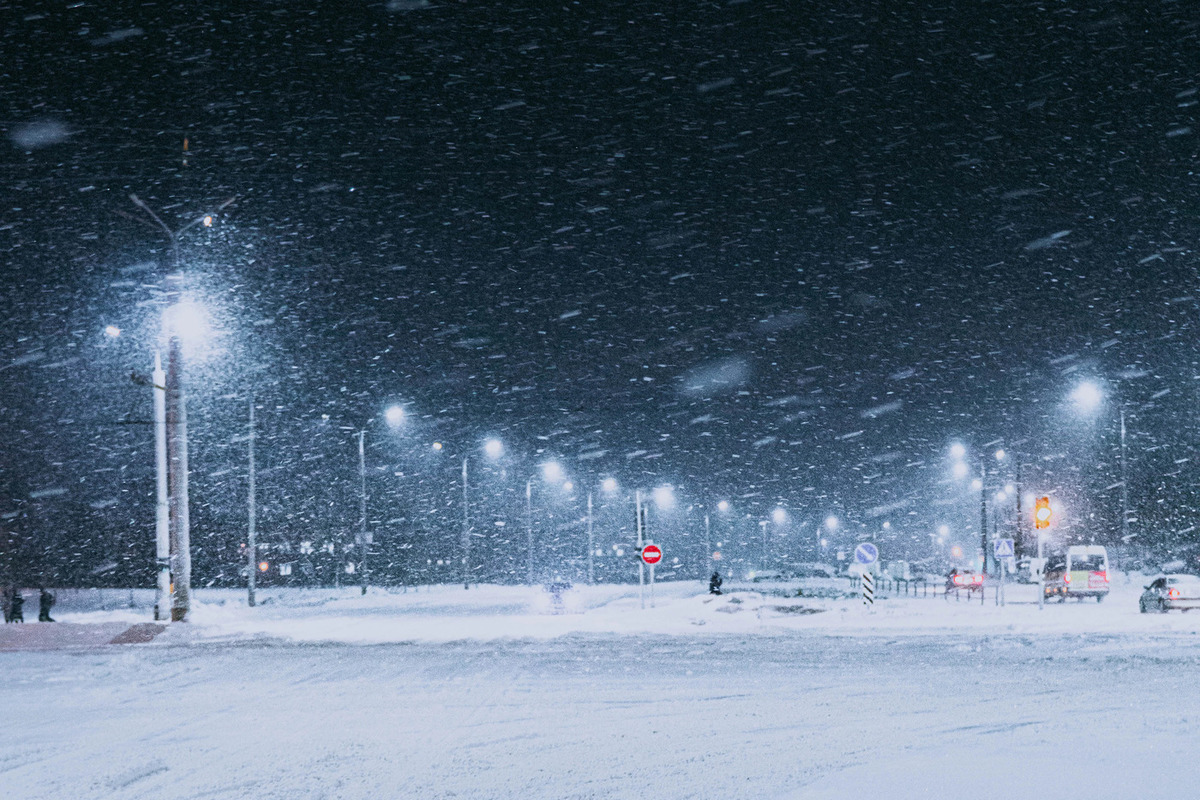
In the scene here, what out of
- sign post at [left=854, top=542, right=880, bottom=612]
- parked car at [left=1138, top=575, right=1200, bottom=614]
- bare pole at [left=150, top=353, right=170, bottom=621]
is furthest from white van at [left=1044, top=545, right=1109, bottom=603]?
bare pole at [left=150, top=353, right=170, bottom=621]

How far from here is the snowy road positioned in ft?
27.4

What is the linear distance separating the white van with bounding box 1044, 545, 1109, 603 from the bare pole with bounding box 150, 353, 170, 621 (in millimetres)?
30742

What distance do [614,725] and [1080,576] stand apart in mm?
33330

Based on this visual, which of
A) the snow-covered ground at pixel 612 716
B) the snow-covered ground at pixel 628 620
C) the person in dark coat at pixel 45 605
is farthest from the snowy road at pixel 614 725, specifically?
the person in dark coat at pixel 45 605

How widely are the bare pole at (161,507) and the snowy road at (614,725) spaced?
8.68 metres

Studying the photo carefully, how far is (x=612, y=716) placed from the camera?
465 inches

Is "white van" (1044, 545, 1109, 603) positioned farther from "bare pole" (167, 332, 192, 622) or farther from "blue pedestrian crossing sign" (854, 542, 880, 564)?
"bare pole" (167, 332, 192, 622)

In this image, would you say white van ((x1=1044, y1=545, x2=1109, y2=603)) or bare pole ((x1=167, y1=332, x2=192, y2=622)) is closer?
bare pole ((x1=167, y1=332, x2=192, y2=622))

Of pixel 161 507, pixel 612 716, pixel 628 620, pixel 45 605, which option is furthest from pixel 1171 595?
pixel 45 605

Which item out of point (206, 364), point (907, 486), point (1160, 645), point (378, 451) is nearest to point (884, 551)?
point (907, 486)

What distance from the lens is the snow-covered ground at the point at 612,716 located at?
841 cm

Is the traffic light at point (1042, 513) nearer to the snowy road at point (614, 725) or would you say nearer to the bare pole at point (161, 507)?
the snowy road at point (614, 725)

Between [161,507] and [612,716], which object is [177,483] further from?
[612,716]

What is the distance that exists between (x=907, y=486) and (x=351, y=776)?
133465mm
